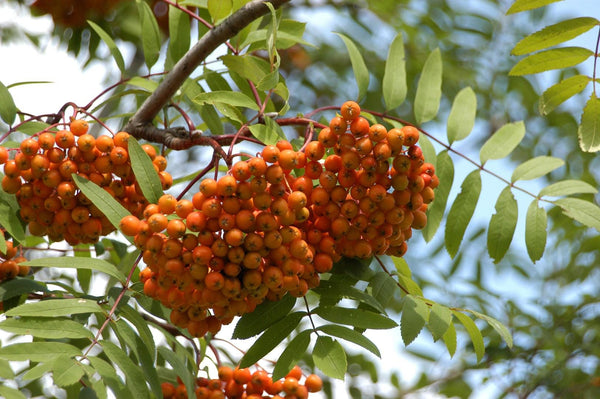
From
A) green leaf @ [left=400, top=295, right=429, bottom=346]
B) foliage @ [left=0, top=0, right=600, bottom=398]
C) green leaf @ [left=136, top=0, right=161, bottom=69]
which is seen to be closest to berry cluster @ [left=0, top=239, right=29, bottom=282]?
foliage @ [left=0, top=0, right=600, bottom=398]

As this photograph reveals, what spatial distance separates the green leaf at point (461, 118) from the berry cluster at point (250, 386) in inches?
42.5

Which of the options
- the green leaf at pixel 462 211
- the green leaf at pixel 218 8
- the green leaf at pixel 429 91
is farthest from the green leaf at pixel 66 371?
the green leaf at pixel 429 91

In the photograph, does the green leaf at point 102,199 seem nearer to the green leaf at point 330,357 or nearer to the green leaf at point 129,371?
the green leaf at point 129,371

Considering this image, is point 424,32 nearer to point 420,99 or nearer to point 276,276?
point 420,99

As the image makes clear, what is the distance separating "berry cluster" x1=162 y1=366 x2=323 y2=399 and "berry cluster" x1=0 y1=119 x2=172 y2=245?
2.25ft

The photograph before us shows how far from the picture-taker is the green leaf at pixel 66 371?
5.88ft

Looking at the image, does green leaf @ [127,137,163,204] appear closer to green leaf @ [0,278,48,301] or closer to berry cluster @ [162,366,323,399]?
green leaf @ [0,278,48,301]

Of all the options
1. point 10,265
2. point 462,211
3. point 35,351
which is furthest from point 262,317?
point 10,265

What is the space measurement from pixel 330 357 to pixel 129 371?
1.96ft

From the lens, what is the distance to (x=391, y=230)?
79.2 inches

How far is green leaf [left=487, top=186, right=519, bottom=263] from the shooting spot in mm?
2451

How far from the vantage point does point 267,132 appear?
2.11m

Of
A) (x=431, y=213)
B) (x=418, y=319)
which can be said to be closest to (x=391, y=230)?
(x=418, y=319)

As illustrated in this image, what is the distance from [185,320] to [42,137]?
735mm
